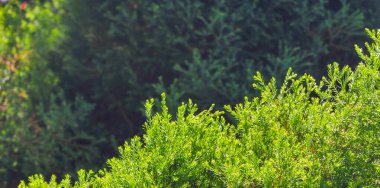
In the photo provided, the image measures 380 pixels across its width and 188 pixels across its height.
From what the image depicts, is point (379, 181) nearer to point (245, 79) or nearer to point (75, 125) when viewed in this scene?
point (245, 79)

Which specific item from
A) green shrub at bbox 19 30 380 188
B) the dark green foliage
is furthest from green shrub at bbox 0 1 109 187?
green shrub at bbox 19 30 380 188

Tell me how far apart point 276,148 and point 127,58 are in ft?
11.2

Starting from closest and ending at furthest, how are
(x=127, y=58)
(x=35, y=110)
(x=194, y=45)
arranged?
(x=194, y=45)
(x=127, y=58)
(x=35, y=110)

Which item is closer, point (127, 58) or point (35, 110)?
point (127, 58)

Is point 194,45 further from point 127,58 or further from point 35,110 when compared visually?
point 35,110

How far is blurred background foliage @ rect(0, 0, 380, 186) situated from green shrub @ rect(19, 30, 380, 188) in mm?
2345

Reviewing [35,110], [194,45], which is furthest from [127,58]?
[35,110]

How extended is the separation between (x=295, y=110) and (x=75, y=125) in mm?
3305

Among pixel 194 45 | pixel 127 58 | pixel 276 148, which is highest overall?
pixel 127 58

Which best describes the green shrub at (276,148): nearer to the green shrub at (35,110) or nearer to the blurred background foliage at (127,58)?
the blurred background foliage at (127,58)

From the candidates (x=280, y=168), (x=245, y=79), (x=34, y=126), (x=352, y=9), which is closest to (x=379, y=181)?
(x=280, y=168)

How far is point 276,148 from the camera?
240 cm

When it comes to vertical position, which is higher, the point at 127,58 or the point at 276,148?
the point at 127,58

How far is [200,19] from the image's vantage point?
5.45 metres
